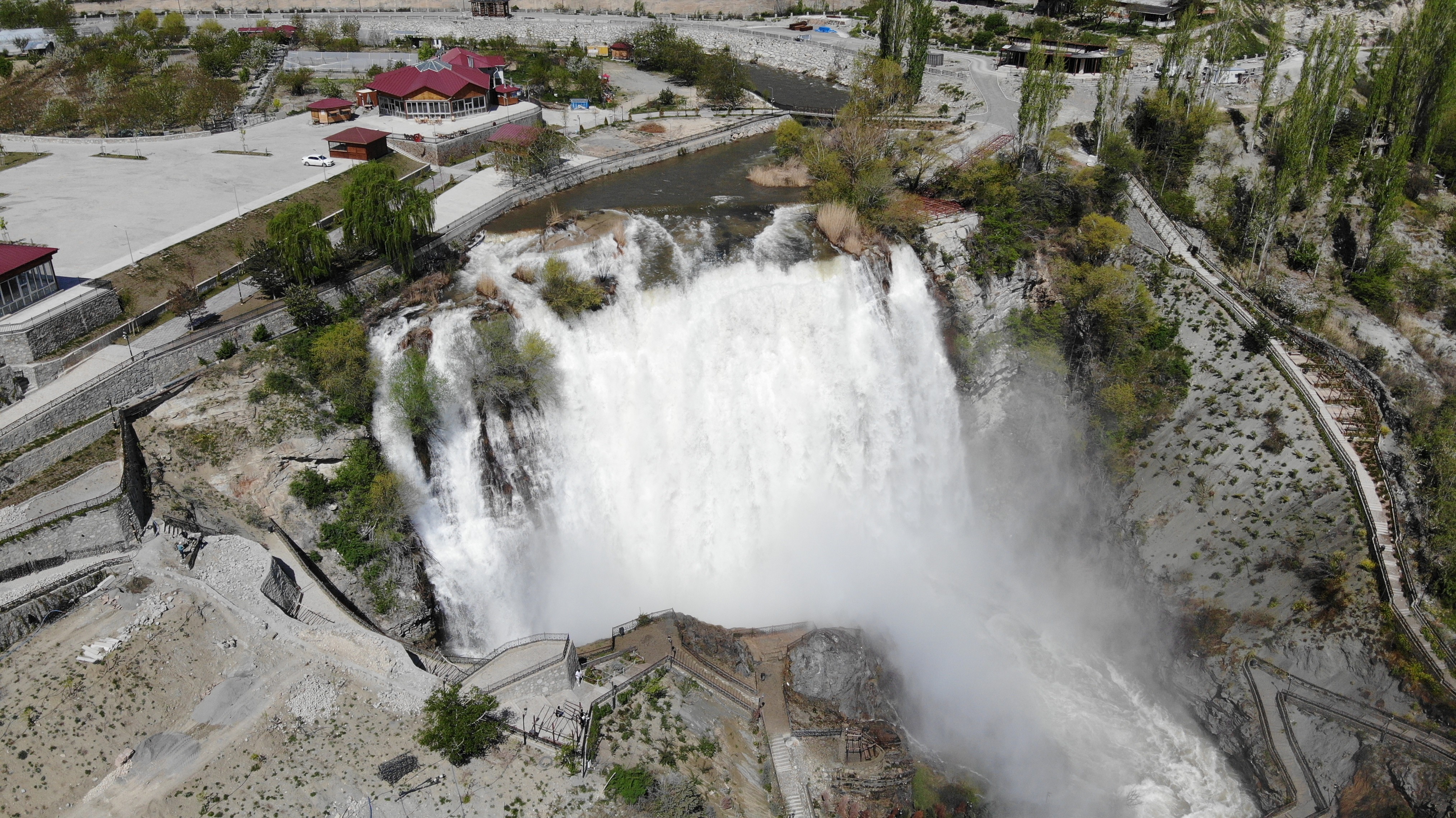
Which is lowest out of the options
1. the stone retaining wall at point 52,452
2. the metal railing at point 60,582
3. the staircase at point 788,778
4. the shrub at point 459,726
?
the staircase at point 788,778

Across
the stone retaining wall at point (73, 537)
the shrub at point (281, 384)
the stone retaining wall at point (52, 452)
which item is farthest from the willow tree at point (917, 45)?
the stone retaining wall at point (73, 537)

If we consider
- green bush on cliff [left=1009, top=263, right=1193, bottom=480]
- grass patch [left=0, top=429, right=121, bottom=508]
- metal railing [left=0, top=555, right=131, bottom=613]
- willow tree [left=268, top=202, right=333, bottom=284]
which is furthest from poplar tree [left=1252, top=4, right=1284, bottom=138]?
metal railing [left=0, top=555, right=131, bottom=613]

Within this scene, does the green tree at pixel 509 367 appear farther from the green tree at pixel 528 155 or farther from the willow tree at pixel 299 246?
the green tree at pixel 528 155

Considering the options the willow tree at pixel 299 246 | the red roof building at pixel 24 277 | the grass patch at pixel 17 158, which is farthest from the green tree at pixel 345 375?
the grass patch at pixel 17 158

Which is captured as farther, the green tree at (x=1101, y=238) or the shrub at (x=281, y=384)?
the green tree at (x=1101, y=238)

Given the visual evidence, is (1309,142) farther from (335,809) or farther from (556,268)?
(335,809)

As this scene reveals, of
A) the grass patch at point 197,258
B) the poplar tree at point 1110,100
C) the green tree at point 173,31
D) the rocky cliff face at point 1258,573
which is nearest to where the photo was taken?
the rocky cliff face at point 1258,573

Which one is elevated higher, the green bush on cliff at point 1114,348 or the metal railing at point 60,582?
the green bush on cliff at point 1114,348

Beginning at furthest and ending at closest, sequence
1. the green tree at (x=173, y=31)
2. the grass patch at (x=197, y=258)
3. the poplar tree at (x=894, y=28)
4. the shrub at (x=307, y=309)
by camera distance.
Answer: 1. the green tree at (x=173, y=31)
2. the poplar tree at (x=894, y=28)
3. the grass patch at (x=197, y=258)
4. the shrub at (x=307, y=309)
